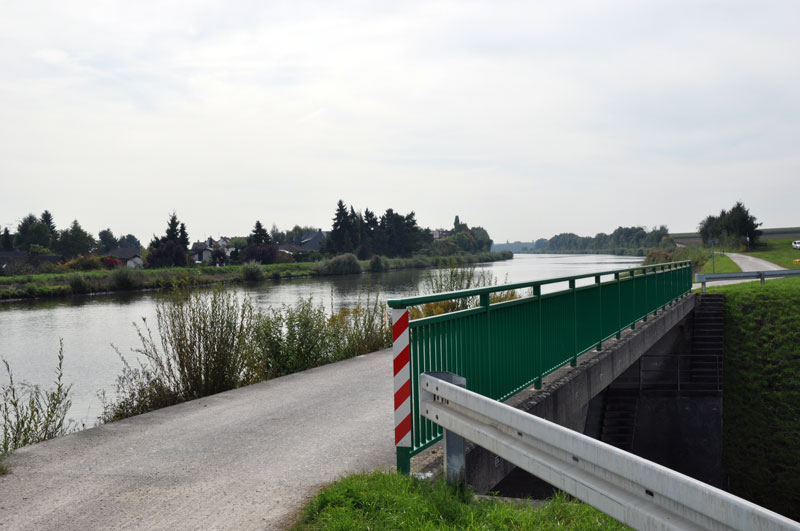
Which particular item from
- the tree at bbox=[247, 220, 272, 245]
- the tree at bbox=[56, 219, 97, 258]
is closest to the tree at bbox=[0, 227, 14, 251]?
the tree at bbox=[56, 219, 97, 258]

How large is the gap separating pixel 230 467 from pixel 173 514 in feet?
3.09

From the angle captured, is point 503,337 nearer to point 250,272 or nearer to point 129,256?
point 250,272

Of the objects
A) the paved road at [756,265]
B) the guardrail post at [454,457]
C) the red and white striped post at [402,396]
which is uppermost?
the red and white striped post at [402,396]

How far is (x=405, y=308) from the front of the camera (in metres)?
4.23

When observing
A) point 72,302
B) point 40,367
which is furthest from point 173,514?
point 72,302

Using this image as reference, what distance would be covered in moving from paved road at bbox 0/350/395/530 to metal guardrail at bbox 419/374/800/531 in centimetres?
156

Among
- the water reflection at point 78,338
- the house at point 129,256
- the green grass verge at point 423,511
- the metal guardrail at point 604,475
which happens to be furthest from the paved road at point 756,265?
the house at point 129,256

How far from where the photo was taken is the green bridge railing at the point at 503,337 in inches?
173

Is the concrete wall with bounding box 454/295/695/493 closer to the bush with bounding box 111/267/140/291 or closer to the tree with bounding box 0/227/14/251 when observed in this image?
the bush with bounding box 111/267/140/291

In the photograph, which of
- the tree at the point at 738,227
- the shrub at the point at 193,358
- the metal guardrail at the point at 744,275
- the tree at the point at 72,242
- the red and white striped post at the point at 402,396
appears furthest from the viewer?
the tree at the point at 72,242

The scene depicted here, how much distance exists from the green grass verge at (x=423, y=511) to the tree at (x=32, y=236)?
116 metres

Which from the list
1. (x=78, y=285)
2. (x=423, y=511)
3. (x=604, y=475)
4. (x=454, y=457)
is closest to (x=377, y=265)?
(x=78, y=285)

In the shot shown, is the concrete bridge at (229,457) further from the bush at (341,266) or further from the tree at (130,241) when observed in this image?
the tree at (130,241)

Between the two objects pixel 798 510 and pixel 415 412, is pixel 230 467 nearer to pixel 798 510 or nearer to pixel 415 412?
pixel 415 412
